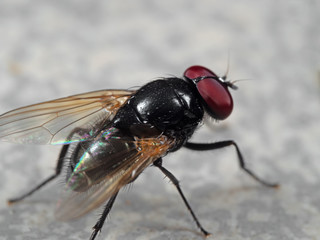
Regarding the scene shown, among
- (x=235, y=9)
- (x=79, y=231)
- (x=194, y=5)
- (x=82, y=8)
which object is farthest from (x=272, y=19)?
(x=79, y=231)

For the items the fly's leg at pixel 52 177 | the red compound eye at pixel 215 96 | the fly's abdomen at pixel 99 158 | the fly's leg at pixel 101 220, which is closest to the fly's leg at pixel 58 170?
the fly's leg at pixel 52 177

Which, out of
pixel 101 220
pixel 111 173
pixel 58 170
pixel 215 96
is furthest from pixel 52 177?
pixel 215 96

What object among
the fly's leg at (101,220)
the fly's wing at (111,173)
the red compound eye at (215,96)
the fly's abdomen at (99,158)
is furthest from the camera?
the red compound eye at (215,96)

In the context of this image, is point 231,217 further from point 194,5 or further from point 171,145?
point 194,5

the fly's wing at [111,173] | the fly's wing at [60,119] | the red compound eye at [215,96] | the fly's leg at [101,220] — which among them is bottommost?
the fly's leg at [101,220]

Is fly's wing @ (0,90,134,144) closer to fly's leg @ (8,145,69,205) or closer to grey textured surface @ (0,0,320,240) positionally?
fly's leg @ (8,145,69,205)

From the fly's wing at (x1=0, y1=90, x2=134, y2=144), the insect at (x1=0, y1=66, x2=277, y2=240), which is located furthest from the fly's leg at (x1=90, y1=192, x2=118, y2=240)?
the fly's wing at (x1=0, y1=90, x2=134, y2=144)

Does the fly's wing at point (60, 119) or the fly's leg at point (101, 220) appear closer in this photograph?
the fly's leg at point (101, 220)

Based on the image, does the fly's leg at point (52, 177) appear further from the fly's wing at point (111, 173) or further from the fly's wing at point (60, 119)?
the fly's wing at point (111, 173)

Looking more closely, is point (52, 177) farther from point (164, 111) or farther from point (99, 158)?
point (164, 111)
